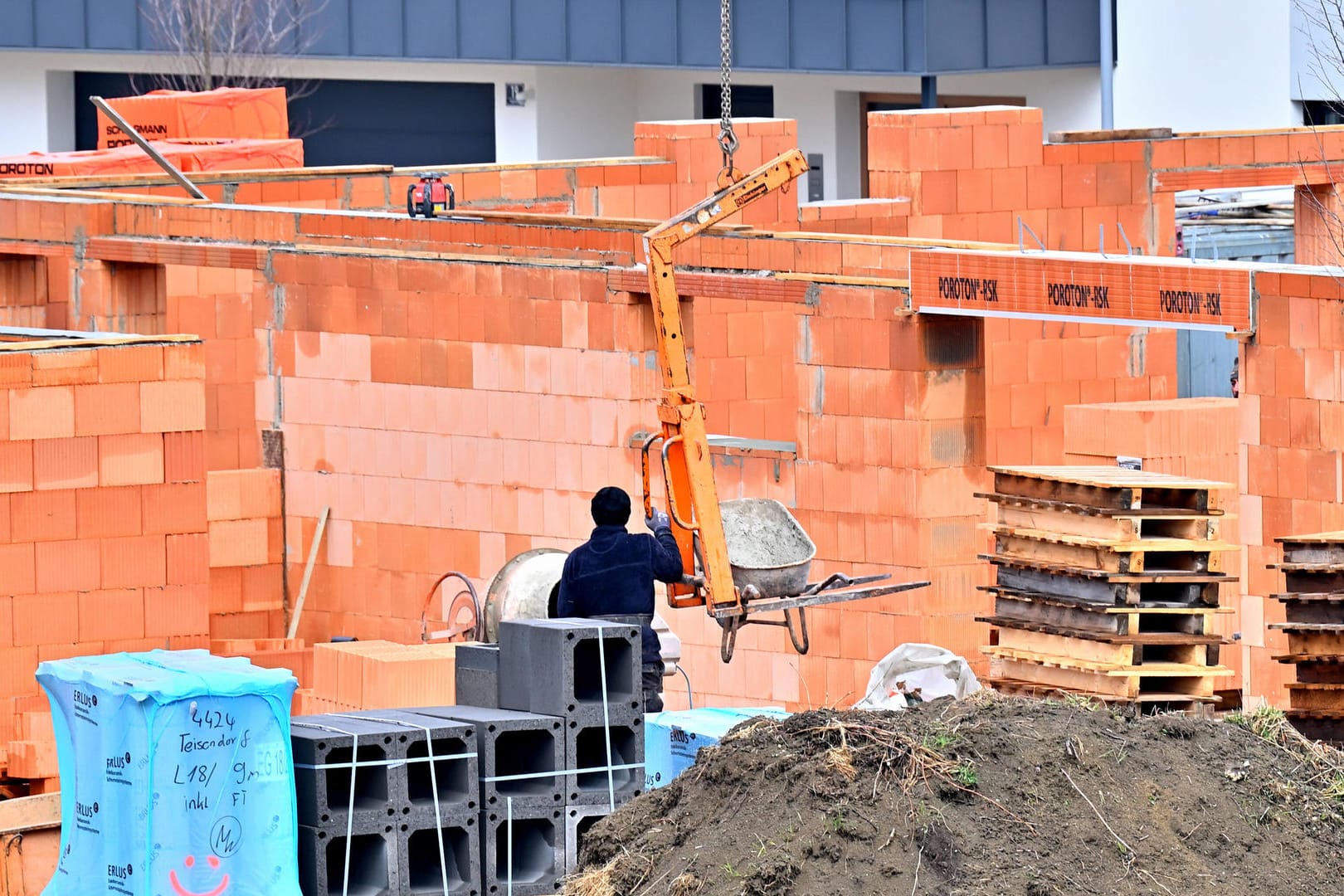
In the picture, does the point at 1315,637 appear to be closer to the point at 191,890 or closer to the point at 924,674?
the point at 924,674

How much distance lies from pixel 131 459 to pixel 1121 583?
6097mm

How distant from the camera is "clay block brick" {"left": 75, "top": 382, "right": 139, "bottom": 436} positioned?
14070mm

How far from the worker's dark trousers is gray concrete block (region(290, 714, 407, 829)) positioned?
179 centimetres

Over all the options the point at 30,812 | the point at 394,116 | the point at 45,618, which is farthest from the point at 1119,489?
the point at 394,116

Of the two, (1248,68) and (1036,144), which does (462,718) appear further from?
(1248,68)

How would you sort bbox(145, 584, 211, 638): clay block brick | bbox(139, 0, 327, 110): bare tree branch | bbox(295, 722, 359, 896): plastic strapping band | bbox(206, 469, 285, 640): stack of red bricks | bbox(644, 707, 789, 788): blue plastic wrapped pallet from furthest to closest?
bbox(139, 0, 327, 110): bare tree branch → bbox(206, 469, 285, 640): stack of red bricks → bbox(145, 584, 211, 638): clay block brick → bbox(644, 707, 789, 788): blue plastic wrapped pallet → bbox(295, 722, 359, 896): plastic strapping band

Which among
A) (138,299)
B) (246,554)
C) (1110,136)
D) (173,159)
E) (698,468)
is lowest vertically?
(246,554)

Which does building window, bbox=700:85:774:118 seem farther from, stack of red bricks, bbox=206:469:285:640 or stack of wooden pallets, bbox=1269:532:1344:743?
stack of wooden pallets, bbox=1269:532:1344:743

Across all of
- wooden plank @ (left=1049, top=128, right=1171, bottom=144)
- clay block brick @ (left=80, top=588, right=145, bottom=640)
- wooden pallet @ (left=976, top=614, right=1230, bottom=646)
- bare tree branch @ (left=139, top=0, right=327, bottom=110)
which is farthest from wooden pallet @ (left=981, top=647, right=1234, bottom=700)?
bare tree branch @ (left=139, top=0, right=327, bottom=110)

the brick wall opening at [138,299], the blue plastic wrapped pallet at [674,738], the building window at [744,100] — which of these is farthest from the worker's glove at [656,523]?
the building window at [744,100]

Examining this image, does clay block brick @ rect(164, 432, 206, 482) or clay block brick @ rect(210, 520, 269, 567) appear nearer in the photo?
clay block brick @ rect(164, 432, 206, 482)

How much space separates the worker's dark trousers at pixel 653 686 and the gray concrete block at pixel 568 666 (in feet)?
2.49

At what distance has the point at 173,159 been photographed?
24578 millimetres

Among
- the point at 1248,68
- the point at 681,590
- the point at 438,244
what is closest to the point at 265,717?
the point at 681,590
